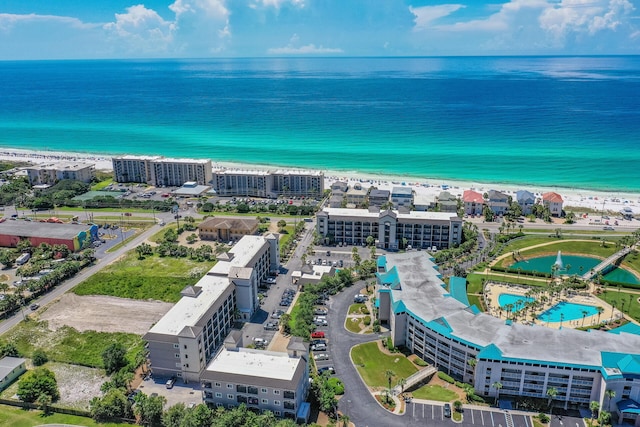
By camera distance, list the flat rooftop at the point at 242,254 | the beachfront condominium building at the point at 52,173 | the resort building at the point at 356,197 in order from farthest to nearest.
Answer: the beachfront condominium building at the point at 52,173
the resort building at the point at 356,197
the flat rooftop at the point at 242,254

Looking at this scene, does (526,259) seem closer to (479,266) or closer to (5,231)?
(479,266)

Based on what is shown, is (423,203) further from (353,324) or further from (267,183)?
(353,324)

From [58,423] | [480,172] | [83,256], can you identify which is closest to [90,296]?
[83,256]

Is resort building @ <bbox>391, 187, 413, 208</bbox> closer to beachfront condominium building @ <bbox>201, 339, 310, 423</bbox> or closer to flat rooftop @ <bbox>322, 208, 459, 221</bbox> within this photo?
flat rooftop @ <bbox>322, 208, 459, 221</bbox>

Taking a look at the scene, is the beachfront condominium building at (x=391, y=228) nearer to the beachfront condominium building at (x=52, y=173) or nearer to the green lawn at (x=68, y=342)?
the green lawn at (x=68, y=342)

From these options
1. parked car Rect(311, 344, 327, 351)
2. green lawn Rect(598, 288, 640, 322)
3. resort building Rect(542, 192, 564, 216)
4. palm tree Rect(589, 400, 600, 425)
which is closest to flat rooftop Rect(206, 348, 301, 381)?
parked car Rect(311, 344, 327, 351)

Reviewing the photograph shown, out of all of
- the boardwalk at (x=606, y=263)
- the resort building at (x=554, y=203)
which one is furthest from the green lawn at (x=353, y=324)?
the resort building at (x=554, y=203)
